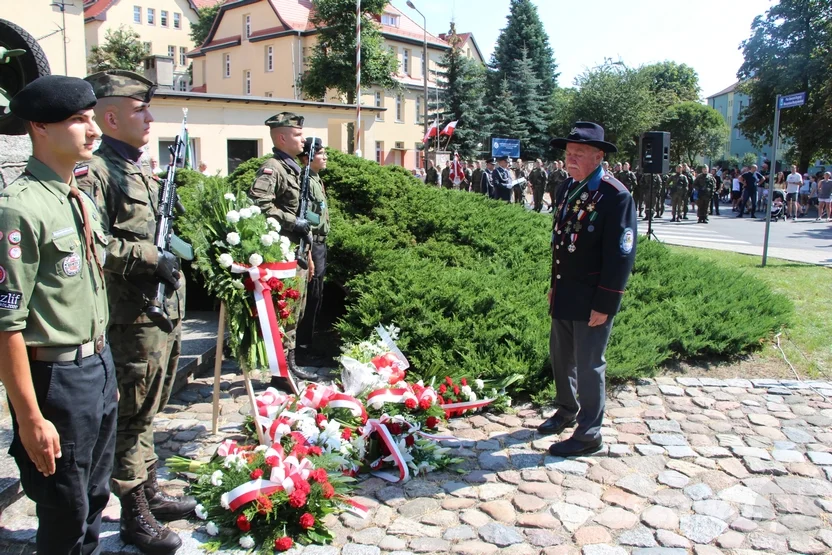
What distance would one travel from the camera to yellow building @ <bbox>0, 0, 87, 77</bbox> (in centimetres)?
2738

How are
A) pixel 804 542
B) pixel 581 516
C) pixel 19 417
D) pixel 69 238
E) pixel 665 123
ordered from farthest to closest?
1. pixel 665 123
2. pixel 581 516
3. pixel 804 542
4. pixel 69 238
5. pixel 19 417

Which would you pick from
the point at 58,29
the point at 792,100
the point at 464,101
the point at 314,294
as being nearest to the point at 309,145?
the point at 314,294

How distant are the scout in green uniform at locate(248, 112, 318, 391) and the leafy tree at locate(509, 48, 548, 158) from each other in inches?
1575

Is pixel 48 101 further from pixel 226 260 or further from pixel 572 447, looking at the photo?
pixel 572 447

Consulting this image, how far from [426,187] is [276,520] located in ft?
21.1

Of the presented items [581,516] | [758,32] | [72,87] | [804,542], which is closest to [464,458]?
[581,516]

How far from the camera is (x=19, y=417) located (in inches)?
94.1

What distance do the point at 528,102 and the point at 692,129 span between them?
24341 millimetres

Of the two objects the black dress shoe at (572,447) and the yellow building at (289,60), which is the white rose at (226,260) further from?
the yellow building at (289,60)

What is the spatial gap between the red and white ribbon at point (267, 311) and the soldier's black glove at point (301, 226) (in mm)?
817

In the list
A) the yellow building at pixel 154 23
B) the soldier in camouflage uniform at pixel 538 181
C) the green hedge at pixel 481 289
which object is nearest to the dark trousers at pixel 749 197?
the soldier in camouflage uniform at pixel 538 181

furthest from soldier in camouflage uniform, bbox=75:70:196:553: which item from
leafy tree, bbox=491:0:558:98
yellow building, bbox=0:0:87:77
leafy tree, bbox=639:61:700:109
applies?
leafy tree, bbox=639:61:700:109

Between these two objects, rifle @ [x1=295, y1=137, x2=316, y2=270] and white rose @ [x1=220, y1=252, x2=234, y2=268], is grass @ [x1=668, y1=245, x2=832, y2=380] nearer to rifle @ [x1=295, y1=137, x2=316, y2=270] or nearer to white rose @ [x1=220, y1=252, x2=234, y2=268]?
rifle @ [x1=295, y1=137, x2=316, y2=270]

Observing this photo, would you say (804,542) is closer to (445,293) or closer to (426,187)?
(445,293)
